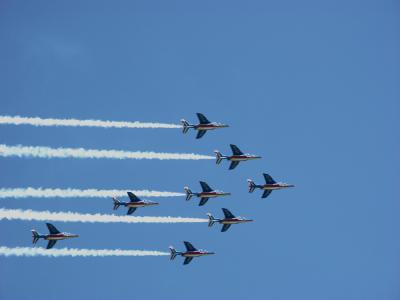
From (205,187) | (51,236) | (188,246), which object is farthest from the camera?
(188,246)

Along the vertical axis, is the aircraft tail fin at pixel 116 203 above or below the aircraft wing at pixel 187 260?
above

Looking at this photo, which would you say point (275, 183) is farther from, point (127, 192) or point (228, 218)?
point (127, 192)

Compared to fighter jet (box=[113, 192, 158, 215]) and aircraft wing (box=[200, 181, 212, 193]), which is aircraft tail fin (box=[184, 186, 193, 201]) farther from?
fighter jet (box=[113, 192, 158, 215])

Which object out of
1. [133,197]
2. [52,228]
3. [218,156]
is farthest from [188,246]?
[52,228]

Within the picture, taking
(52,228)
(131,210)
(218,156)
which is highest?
(218,156)

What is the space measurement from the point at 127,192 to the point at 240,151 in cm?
1650

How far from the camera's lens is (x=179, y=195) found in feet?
388

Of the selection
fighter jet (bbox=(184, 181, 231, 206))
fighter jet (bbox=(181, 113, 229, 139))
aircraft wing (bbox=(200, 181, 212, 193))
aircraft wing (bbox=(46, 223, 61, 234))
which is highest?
fighter jet (bbox=(181, 113, 229, 139))

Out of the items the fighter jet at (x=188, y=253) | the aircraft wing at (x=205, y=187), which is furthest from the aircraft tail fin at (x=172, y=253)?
the aircraft wing at (x=205, y=187)

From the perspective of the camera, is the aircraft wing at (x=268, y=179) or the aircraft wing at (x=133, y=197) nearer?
the aircraft wing at (x=133, y=197)

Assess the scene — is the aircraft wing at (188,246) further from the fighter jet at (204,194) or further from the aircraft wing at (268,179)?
the aircraft wing at (268,179)

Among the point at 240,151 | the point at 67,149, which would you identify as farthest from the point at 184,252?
the point at 67,149

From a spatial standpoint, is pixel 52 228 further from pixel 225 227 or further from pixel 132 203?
pixel 225 227

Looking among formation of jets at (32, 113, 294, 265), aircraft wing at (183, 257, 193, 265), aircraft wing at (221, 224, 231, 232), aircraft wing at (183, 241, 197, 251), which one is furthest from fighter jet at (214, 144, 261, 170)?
aircraft wing at (183, 257, 193, 265)
